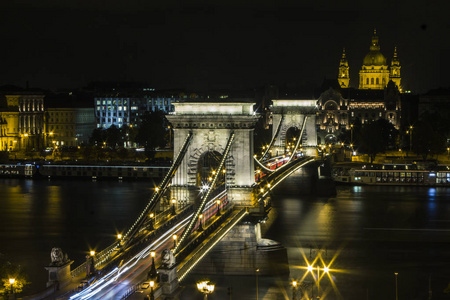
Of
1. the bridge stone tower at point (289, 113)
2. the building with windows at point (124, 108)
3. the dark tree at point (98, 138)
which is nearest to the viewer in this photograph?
the bridge stone tower at point (289, 113)

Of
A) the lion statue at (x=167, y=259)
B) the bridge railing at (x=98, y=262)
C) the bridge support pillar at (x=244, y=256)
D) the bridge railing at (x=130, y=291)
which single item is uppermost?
the lion statue at (x=167, y=259)

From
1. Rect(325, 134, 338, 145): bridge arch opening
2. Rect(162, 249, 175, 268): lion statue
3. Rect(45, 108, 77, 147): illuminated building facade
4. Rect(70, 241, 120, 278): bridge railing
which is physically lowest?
Rect(70, 241, 120, 278): bridge railing

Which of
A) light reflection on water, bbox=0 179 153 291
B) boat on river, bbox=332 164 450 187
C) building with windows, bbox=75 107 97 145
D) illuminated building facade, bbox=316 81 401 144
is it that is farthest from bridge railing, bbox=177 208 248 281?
building with windows, bbox=75 107 97 145

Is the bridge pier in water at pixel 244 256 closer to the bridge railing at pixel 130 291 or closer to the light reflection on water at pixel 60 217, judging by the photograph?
the light reflection on water at pixel 60 217

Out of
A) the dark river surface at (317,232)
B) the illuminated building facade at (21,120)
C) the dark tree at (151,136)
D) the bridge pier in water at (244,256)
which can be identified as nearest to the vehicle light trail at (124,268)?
the bridge pier in water at (244,256)

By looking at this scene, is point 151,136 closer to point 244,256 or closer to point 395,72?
point 395,72

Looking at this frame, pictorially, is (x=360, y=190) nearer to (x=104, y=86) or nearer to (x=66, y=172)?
(x=66, y=172)

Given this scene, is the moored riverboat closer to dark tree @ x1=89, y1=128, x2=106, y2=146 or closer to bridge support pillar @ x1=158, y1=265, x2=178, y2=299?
dark tree @ x1=89, y1=128, x2=106, y2=146
